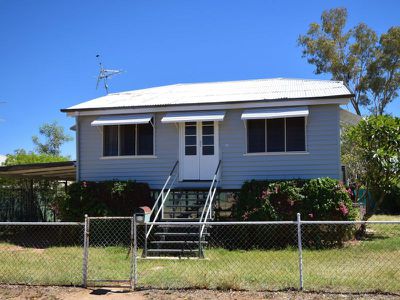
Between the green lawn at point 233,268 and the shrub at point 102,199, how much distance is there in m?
1.31

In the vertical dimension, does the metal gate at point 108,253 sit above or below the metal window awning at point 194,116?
below

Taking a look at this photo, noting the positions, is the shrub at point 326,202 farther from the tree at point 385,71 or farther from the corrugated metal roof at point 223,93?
the tree at point 385,71

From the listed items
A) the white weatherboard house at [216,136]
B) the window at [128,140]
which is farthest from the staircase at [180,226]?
the window at [128,140]

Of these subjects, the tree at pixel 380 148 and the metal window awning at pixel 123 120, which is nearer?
the tree at pixel 380 148

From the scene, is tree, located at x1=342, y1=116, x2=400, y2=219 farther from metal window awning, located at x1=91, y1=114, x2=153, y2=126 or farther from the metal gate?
the metal gate

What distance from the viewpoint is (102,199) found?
1420 centimetres

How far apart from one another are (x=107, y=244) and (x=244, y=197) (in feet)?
14.0

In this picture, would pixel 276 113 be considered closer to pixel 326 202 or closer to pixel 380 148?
pixel 326 202

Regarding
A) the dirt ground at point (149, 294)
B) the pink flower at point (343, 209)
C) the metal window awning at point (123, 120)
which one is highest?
the metal window awning at point (123, 120)

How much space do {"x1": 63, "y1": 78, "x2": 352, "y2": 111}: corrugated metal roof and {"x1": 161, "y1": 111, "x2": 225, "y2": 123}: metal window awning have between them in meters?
0.35

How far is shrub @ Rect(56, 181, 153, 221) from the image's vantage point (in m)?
14.1

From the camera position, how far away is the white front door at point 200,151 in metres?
14.8

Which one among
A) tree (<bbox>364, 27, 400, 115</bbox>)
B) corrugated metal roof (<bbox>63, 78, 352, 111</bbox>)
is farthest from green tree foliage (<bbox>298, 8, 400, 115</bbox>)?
corrugated metal roof (<bbox>63, 78, 352, 111</bbox>)

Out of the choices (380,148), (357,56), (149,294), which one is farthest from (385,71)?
(149,294)
